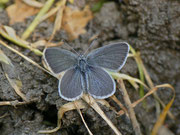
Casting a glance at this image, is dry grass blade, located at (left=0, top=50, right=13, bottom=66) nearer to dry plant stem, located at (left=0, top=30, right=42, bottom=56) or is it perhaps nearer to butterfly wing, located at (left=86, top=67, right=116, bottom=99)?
dry plant stem, located at (left=0, top=30, right=42, bottom=56)

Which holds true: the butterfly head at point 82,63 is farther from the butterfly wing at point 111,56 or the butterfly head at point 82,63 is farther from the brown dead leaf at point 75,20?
the brown dead leaf at point 75,20

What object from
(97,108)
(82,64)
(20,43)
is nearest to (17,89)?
(20,43)

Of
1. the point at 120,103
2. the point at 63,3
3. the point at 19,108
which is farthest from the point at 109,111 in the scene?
the point at 63,3

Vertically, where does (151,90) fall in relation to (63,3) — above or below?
below

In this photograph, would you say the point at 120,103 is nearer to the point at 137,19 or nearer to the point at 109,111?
the point at 109,111

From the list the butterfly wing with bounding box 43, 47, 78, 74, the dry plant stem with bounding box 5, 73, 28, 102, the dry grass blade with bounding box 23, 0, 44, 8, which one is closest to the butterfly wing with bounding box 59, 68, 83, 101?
the butterfly wing with bounding box 43, 47, 78, 74

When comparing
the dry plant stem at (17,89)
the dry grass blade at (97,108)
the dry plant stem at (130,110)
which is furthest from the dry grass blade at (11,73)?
the dry plant stem at (130,110)

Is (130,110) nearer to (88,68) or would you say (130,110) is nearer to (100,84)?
(100,84)
